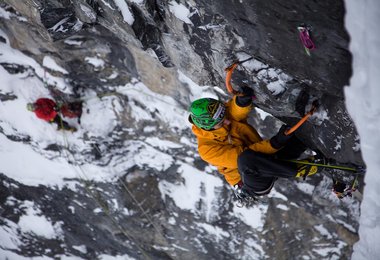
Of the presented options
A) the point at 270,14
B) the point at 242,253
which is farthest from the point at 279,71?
the point at 242,253

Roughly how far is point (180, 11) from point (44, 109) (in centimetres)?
360

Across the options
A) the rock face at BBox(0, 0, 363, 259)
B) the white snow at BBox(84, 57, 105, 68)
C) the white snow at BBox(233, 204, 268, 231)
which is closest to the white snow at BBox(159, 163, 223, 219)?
the rock face at BBox(0, 0, 363, 259)

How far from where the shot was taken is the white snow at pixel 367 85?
174 cm

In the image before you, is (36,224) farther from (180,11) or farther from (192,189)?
(180,11)

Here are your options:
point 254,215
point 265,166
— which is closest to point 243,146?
point 265,166

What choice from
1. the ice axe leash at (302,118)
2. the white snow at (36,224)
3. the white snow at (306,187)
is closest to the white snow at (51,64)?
the white snow at (36,224)

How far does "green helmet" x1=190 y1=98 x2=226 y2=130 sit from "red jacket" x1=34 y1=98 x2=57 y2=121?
338 cm

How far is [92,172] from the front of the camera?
6.51 metres

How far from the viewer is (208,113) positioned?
338 cm

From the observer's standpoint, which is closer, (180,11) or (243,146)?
(180,11)

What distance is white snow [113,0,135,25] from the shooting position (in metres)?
3.65

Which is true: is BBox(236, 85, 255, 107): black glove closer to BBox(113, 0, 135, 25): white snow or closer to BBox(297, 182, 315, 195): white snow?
BBox(113, 0, 135, 25): white snow

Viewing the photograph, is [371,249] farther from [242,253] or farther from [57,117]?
[57,117]

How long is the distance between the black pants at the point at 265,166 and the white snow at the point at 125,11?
5.97 feet
